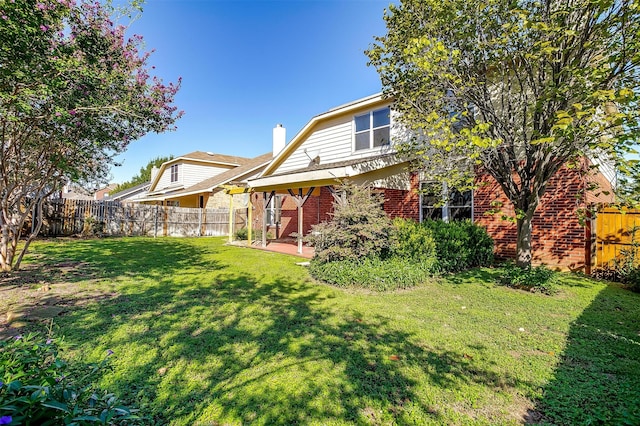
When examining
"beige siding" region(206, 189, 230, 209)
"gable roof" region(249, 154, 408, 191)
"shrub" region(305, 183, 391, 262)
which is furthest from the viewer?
"beige siding" region(206, 189, 230, 209)

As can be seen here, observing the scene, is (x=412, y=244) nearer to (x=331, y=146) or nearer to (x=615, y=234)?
(x=615, y=234)

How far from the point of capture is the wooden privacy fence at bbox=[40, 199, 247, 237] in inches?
644

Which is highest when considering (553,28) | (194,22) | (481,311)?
(194,22)

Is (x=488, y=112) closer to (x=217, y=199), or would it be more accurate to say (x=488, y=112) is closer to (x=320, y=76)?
(x=320, y=76)

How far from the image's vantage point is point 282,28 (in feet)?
42.1

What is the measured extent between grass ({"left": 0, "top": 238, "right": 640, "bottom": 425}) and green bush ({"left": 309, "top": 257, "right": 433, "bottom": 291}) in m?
0.31

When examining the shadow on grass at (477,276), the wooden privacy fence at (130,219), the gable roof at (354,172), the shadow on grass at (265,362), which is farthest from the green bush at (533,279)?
the wooden privacy fence at (130,219)

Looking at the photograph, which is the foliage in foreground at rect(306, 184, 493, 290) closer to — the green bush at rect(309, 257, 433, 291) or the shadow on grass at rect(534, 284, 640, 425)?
the green bush at rect(309, 257, 433, 291)

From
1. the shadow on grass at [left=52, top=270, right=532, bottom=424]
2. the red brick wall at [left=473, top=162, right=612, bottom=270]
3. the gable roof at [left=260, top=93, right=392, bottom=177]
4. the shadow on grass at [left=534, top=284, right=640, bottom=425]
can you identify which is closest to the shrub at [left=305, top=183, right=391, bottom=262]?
the shadow on grass at [left=52, top=270, right=532, bottom=424]

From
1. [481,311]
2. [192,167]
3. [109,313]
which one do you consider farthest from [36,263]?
[192,167]

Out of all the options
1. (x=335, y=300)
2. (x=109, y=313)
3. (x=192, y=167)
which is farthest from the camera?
(x=192, y=167)

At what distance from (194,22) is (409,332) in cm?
1188

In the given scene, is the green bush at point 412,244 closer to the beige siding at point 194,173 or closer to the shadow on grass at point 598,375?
the shadow on grass at point 598,375

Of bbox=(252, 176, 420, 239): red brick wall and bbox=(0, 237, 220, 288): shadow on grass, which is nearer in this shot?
bbox=(0, 237, 220, 288): shadow on grass
